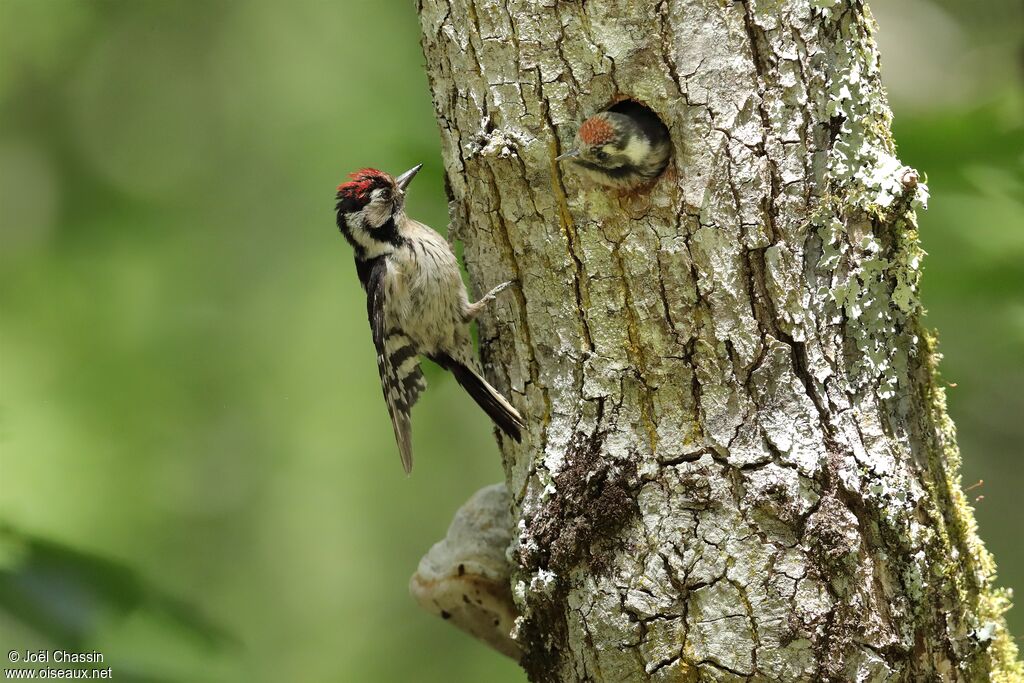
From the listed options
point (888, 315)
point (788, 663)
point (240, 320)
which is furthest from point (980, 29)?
point (240, 320)

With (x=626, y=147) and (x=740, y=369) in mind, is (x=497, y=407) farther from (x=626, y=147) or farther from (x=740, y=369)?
(x=626, y=147)

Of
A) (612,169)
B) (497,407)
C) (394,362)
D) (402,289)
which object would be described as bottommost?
(497,407)

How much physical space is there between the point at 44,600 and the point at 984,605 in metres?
2.69

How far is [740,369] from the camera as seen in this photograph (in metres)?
2.34

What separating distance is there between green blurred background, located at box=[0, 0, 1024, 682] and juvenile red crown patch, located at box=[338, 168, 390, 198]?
19 centimetres

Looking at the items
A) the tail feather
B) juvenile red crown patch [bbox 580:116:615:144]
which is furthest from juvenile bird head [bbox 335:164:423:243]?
juvenile red crown patch [bbox 580:116:615:144]

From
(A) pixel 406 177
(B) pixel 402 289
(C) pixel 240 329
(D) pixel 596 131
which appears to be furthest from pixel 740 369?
(C) pixel 240 329

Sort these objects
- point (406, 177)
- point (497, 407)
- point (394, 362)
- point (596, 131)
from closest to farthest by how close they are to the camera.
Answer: point (596, 131) → point (497, 407) → point (406, 177) → point (394, 362)

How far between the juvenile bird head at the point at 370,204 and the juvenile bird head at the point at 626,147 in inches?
56.7

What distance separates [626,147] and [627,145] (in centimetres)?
2

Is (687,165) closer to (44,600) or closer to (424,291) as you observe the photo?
(424,291)

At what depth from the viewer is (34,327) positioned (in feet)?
17.7

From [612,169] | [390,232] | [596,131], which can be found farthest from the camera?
[390,232]

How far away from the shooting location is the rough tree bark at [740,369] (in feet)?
7.46
